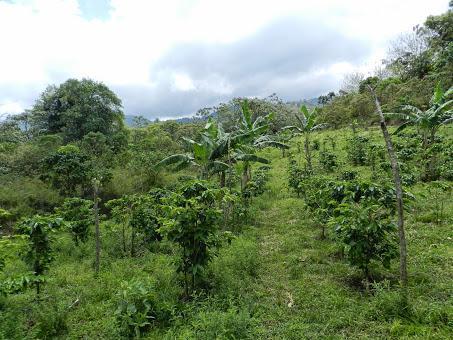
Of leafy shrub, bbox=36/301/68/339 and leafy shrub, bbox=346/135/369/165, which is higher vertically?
leafy shrub, bbox=346/135/369/165

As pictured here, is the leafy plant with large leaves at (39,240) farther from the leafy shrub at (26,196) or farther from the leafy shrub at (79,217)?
the leafy shrub at (26,196)

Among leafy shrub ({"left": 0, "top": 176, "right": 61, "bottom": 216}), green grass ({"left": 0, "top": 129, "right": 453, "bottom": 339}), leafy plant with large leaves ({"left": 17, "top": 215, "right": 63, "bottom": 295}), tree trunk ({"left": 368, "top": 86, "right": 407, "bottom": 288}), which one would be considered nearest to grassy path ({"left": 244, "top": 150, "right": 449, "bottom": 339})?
green grass ({"left": 0, "top": 129, "right": 453, "bottom": 339})

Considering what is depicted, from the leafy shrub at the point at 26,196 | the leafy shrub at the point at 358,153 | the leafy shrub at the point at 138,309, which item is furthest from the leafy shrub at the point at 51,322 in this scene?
the leafy shrub at the point at 358,153

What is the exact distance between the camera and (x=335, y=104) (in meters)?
35.8

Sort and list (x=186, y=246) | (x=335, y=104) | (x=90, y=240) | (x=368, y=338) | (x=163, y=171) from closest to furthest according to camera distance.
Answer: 1. (x=368, y=338)
2. (x=186, y=246)
3. (x=90, y=240)
4. (x=163, y=171)
5. (x=335, y=104)

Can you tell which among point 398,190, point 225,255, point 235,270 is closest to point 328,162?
point 225,255

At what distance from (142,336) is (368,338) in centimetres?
326

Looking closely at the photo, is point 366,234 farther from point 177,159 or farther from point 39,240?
point 177,159

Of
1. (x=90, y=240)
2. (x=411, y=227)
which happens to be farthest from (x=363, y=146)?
(x=90, y=240)

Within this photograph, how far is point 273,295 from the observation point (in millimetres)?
6035

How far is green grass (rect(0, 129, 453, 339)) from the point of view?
15.2 ft

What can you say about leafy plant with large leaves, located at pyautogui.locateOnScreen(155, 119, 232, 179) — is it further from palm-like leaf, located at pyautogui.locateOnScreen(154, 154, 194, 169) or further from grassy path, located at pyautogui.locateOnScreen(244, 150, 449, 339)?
grassy path, located at pyautogui.locateOnScreen(244, 150, 449, 339)

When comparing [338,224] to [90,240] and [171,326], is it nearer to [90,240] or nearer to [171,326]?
[171,326]

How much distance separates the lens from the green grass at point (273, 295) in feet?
15.2
